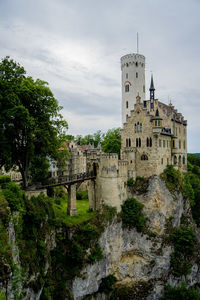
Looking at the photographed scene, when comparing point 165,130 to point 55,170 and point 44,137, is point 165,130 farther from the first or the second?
point 55,170

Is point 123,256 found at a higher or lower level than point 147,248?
lower

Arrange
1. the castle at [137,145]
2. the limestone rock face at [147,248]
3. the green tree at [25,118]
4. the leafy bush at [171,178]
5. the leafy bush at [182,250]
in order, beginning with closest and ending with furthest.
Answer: the green tree at [25,118] < the limestone rock face at [147,248] < the castle at [137,145] < the leafy bush at [182,250] < the leafy bush at [171,178]

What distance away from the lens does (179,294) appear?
1567 inches

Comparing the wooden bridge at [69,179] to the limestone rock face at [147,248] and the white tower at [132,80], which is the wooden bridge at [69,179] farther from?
the white tower at [132,80]

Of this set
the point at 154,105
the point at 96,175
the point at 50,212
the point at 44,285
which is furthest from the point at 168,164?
the point at 44,285

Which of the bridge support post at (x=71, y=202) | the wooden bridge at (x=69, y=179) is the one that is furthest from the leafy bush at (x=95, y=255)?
the wooden bridge at (x=69, y=179)

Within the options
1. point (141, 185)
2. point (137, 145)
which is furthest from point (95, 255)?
point (137, 145)

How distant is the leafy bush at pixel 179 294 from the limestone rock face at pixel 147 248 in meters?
1.02

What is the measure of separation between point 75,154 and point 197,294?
4100cm

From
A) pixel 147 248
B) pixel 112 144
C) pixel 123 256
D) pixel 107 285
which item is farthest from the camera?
pixel 112 144

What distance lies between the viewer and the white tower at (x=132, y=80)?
52.2 metres

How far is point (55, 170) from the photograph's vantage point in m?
63.1

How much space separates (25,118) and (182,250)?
114 feet

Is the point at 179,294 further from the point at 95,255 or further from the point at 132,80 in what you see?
the point at 132,80
